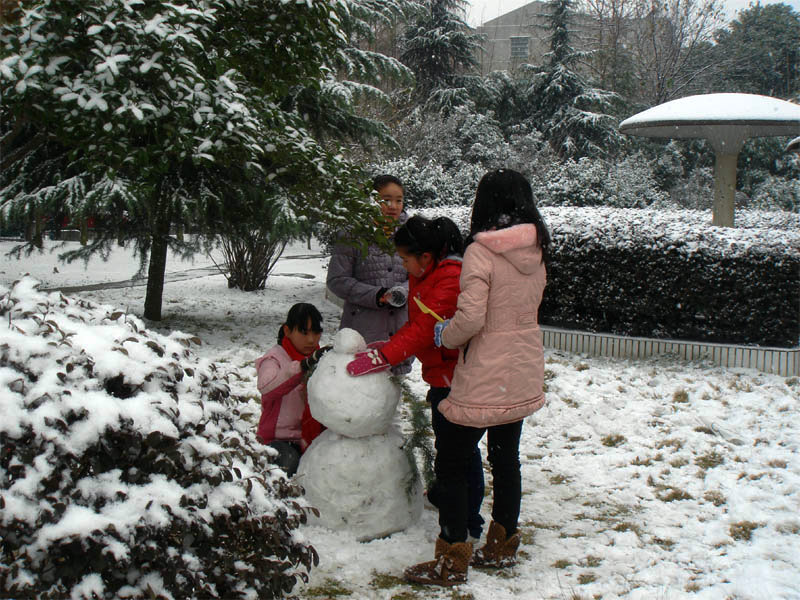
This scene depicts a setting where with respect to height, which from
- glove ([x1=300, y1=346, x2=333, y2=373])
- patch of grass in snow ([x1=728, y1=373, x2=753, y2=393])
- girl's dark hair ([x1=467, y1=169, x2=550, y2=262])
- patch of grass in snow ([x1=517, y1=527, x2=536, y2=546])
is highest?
girl's dark hair ([x1=467, y1=169, x2=550, y2=262])

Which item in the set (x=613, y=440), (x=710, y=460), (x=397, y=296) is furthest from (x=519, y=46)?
(x=397, y=296)

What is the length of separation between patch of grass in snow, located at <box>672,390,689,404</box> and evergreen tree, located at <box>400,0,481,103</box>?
18.6 m

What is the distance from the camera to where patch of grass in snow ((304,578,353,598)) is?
2.71 meters

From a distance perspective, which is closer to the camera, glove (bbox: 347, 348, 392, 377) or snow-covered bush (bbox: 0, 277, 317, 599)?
snow-covered bush (bbox: 0, 277, 317, 599)

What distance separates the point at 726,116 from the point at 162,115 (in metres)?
6.17

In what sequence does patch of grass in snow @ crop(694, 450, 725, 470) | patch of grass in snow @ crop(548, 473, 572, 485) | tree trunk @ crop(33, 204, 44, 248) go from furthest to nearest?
tree trunk @ crop(33, 204, 44, 248) < patch of grass in snow @ crop(694, 450, 725, 470) < patch of grass in snow @ crop(548, 473, 572, 485)

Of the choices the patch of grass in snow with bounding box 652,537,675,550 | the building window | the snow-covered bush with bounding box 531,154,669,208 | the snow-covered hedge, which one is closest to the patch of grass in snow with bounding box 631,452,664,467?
the patch of grass in snow with bounding box 652,537,675,550

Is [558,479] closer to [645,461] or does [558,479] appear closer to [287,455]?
[645,461]

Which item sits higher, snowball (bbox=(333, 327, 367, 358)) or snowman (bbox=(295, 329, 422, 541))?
snowball (bbox=(333, 327, 367, 358))

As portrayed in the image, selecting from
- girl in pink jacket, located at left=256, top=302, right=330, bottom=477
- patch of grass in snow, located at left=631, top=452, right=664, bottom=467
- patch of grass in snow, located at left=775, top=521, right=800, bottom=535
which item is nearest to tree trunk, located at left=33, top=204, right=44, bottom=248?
girl in pink jacket, located at left=256, top=302, right=330, bottom=477

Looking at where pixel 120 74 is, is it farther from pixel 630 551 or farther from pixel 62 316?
pixel 630 551

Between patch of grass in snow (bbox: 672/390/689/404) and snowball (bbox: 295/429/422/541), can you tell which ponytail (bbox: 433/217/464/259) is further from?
patch of grass in snow (bbox: 672/390/689/404)

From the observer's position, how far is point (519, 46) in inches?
1467

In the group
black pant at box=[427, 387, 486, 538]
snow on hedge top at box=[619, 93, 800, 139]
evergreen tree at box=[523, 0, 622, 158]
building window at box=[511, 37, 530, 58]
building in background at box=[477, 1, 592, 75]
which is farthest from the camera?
building window at box=[511, 37, 530, 58]
